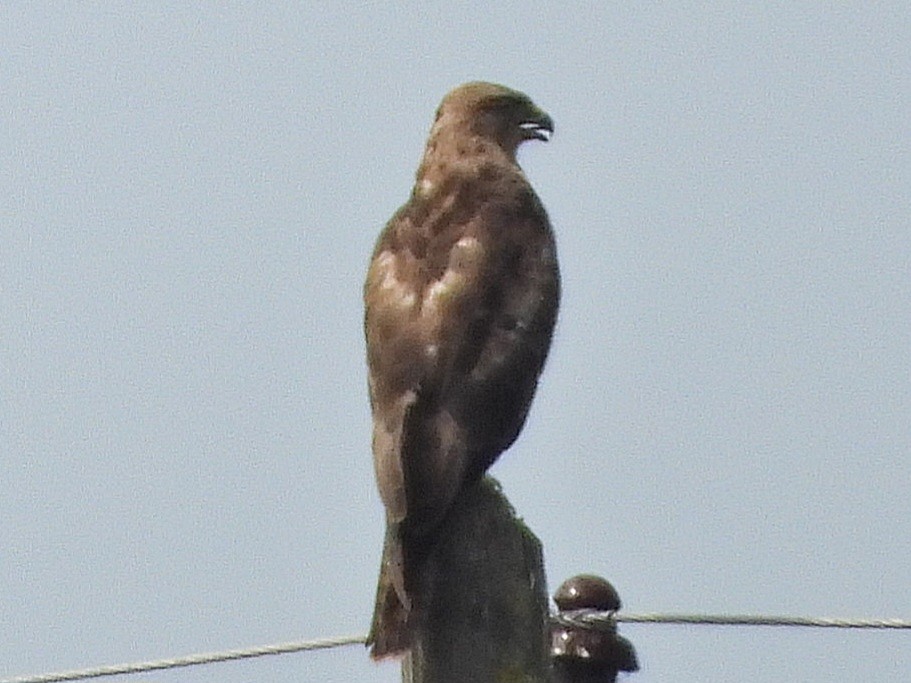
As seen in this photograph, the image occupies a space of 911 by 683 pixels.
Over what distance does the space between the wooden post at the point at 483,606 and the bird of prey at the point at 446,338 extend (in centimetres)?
5

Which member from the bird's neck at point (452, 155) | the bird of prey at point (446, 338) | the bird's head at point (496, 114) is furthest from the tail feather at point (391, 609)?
the bird's head at point (496, 114)

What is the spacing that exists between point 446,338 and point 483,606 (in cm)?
107

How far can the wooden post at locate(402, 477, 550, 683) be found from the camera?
4.27 metres

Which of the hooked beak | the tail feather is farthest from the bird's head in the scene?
the tail feather

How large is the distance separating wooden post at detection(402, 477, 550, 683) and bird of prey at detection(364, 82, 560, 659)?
2.1 inches

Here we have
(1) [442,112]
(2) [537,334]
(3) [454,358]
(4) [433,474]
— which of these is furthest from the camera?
(1) [442,112]

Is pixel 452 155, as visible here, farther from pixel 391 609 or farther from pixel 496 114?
pixel 391 609

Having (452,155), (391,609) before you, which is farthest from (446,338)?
(452,155)

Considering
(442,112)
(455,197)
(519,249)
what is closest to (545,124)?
(442,112)

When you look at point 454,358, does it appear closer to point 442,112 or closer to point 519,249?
point 519,249

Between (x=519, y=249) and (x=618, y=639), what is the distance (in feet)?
4.74

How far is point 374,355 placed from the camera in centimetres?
543

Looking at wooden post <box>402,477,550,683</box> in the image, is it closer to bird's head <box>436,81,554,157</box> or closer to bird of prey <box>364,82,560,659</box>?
bird of prey <box>364,82,560,659</box>

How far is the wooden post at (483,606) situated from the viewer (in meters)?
4.27
